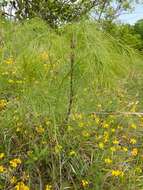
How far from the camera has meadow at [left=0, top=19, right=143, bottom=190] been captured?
2344 millimetres

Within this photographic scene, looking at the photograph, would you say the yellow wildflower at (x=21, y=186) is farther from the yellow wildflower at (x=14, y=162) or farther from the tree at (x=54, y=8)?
the tree at (x=54, y=8)

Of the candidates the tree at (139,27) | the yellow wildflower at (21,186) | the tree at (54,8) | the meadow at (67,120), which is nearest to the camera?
the yellow wildflower at (21,186)

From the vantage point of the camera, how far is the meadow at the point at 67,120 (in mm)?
2344

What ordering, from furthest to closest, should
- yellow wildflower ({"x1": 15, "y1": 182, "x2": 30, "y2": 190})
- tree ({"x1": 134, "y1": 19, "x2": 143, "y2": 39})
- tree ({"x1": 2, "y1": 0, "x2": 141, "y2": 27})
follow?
tree ({"x1": 134, "y1": 19, "x2": 143, "y2": 39})
tree ({"x1": 2, "y1": 0, "x2": 141, "y2": 27})
yellow wildflower ({"x1": 15, "y1": 182, "x2": 30, "y2": 190})

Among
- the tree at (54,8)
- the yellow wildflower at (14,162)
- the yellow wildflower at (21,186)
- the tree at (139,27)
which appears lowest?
the yellow wildflower at (21,186)

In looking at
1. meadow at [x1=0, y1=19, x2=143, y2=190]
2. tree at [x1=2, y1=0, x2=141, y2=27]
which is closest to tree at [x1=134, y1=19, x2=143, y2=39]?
tree at [x1=2, y1=0, x2=141, y2=27]

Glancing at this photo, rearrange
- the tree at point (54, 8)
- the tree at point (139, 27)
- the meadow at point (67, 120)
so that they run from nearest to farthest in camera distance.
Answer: the meadow at point (67, 120) → the tree at point (54, 8) → the tree at point (139, 27)

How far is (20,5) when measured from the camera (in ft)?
20.9

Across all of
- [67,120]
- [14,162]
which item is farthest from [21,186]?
[67,120]

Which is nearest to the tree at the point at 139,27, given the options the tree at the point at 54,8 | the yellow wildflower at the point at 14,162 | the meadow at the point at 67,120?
the tree at the point at 54,8

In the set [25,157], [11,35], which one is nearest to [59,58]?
[25,157]

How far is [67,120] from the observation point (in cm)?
253

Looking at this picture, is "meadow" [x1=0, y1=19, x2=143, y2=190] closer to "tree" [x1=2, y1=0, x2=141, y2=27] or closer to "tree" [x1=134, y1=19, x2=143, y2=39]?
"tree" [x1=2, y1=0, x2=141, y2=27]

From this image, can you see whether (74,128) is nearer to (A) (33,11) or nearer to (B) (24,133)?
(B) (24,133)
